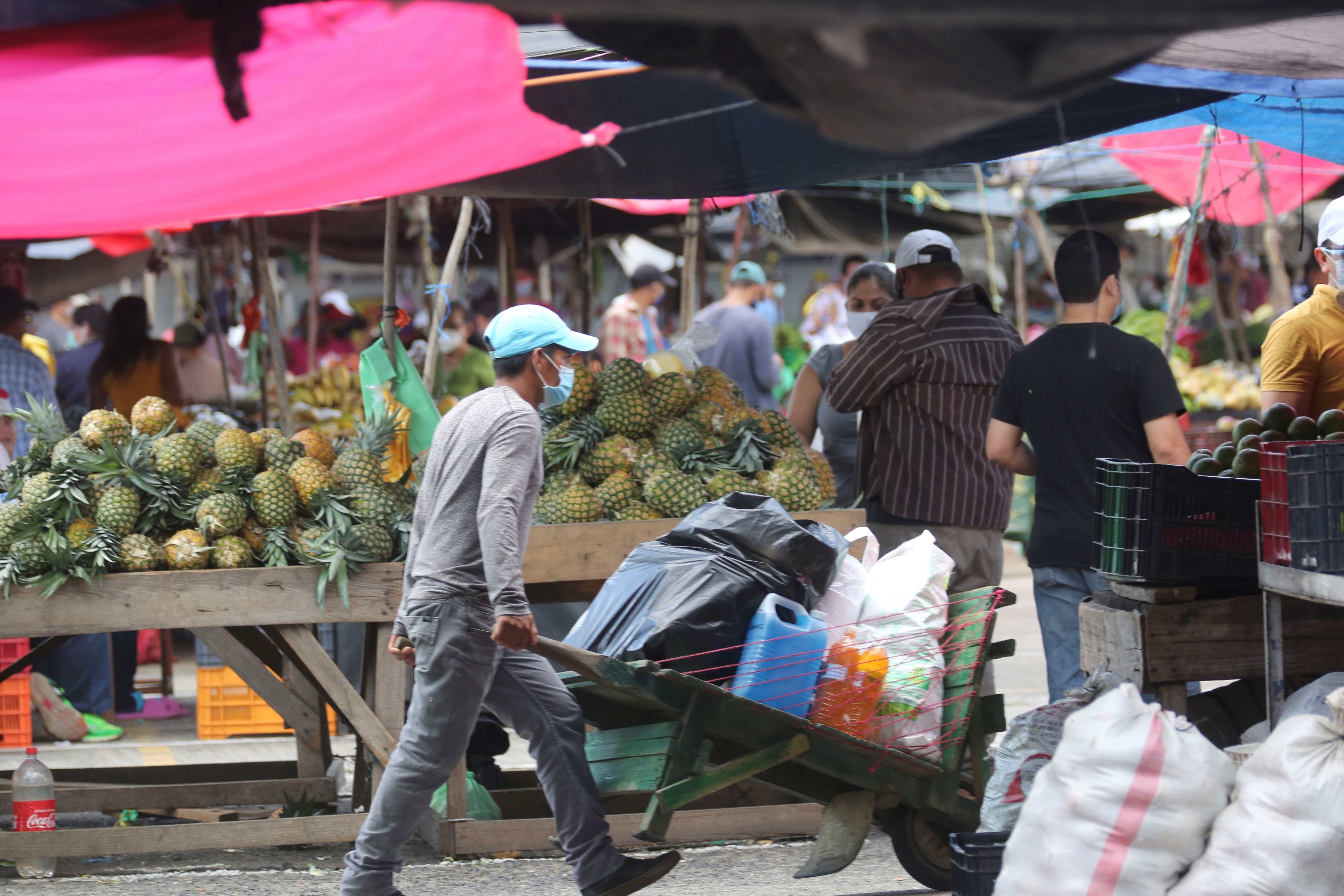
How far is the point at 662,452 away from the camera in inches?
216

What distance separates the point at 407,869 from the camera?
488 cm

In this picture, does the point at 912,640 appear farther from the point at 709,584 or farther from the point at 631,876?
the point at 631,876

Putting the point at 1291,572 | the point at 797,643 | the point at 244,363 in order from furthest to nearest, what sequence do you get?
→ the point at 244,363, the point at 797,643, the point at 1291,572

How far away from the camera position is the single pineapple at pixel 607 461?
538cm

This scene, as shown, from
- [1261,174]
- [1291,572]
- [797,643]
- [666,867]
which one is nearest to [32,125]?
[797,643]

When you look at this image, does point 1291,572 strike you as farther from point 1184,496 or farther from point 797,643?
point 797,643

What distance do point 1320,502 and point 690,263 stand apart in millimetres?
4979

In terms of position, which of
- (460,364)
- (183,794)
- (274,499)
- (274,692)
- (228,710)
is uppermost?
(274,499)

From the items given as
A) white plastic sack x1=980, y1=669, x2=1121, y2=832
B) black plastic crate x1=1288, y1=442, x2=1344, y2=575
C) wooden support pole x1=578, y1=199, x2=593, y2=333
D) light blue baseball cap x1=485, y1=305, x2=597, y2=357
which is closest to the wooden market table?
light blue baseball cap x1=485, y1=305, x2=597, y2=357

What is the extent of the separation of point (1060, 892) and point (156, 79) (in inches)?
98.8

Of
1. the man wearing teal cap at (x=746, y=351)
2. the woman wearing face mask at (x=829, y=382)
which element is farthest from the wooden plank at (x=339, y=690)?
the man wearing teal cap at (x=746, y=351)

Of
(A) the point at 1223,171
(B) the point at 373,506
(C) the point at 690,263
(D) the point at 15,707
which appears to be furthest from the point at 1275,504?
(A) the point at 1223,171

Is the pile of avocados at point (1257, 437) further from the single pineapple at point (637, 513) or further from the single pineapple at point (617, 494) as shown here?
the single pineapple at point (617, 494)

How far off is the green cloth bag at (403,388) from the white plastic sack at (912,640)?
7.35 feet
